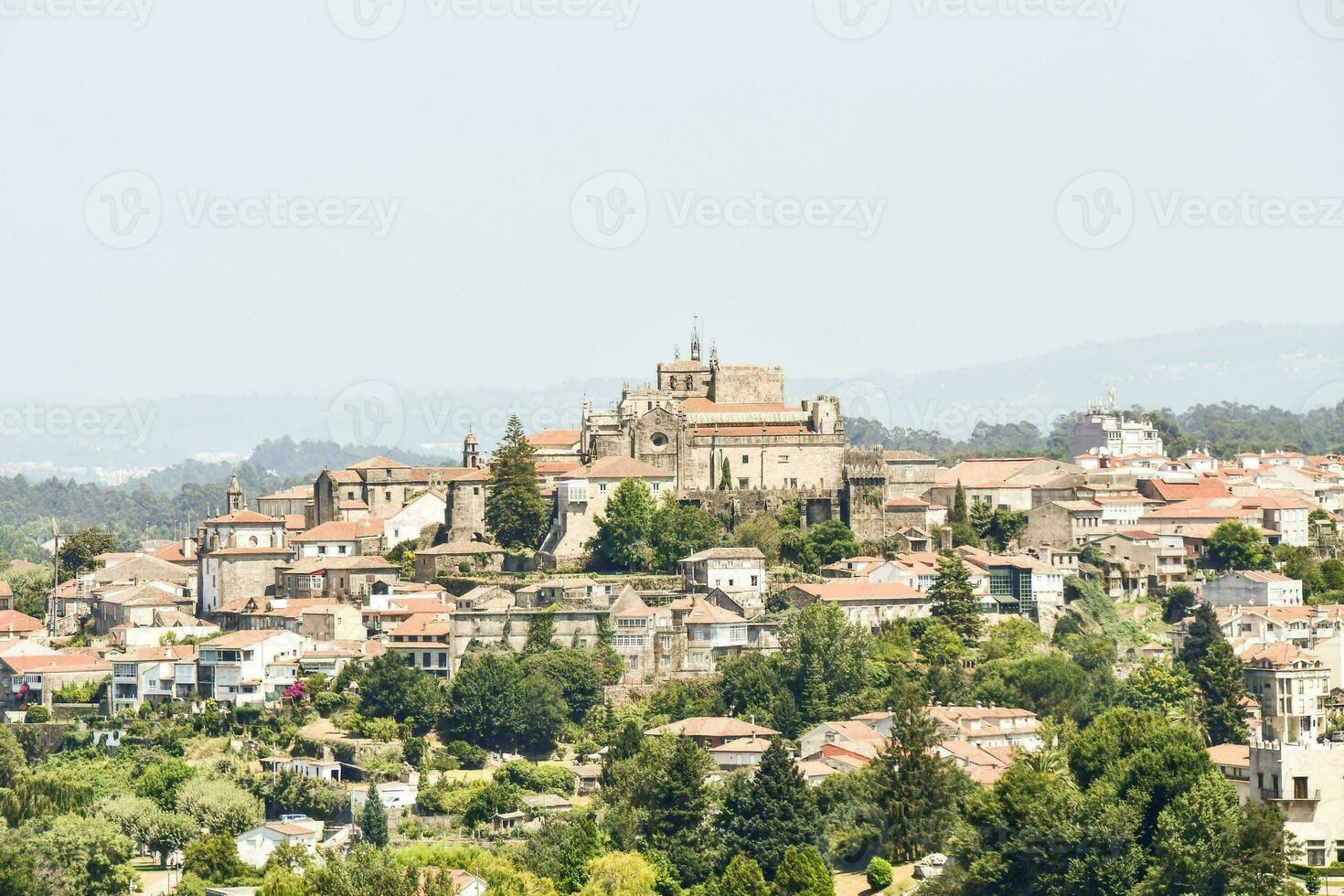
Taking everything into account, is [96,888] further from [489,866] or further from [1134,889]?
[1134,889]

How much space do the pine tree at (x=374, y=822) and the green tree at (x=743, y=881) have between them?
878cm

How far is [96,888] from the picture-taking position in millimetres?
54188

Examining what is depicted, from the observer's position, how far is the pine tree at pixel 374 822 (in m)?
56.4

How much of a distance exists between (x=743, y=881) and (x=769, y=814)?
3.19m

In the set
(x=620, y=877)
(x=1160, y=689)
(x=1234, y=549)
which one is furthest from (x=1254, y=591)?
(x=620, y=877)

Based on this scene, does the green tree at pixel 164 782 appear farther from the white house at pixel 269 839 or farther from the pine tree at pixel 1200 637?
the pine tree at pixel 1200 637

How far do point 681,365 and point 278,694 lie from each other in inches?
888

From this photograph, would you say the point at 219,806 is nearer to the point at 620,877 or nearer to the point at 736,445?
the point at 620,877

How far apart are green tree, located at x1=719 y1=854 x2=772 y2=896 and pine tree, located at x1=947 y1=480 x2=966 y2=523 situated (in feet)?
79.1

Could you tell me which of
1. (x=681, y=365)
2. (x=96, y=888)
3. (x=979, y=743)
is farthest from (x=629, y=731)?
(x=681, y=365)

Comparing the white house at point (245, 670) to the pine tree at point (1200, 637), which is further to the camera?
the white house at point (245, 670)

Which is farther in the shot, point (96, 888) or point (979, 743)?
point (979, 743)

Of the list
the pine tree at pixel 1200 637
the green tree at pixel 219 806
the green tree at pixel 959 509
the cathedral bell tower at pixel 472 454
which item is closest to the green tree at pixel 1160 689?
the pine tree at pixel 1200 637

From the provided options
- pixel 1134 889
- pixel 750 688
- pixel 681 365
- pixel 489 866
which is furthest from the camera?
pixel 681 365
